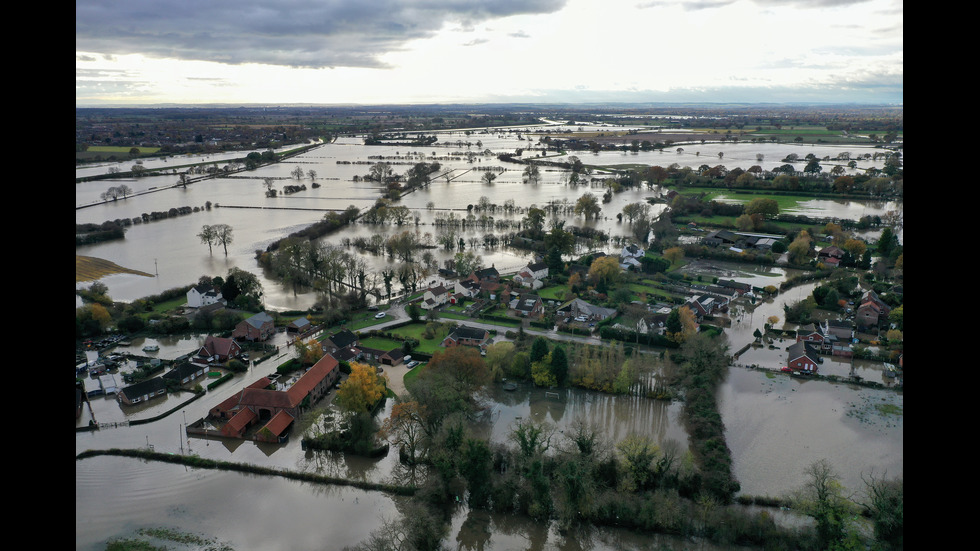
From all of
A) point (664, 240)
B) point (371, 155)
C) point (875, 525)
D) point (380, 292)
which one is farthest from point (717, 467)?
point (371, 155)

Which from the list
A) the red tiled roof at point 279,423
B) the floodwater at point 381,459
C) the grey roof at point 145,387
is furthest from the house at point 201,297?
the red tiled roof at point 279,423

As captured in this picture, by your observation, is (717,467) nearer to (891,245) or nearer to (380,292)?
(380,292)

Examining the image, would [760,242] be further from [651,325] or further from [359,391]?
[359,391]

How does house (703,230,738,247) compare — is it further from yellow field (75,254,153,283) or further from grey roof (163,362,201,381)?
yellow field (75,254,153,283)

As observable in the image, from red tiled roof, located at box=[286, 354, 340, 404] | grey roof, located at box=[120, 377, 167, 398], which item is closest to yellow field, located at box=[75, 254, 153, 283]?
grey roof, located at box=[120, 377, 167, 398]

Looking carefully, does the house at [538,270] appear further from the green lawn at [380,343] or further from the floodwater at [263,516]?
the floodwater at [263,516]

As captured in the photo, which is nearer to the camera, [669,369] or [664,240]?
[669,369]
